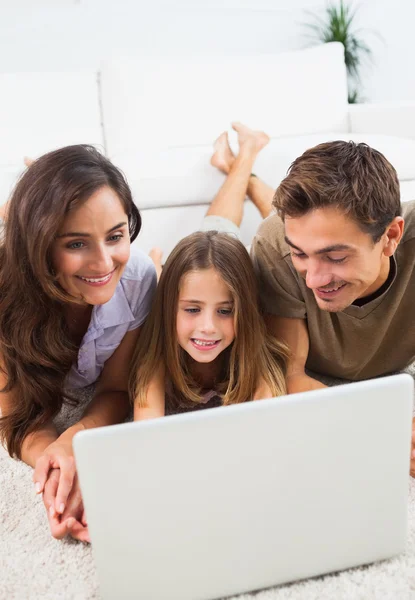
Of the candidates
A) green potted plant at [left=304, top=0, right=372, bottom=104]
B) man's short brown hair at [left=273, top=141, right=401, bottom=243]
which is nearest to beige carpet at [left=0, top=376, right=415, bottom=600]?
man's short brown hair at [left=273, top=141, right=401, bottom=243]

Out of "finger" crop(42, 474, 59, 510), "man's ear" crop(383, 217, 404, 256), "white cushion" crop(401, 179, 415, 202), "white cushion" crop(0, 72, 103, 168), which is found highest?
"white cushion" crop(0, 72, 103, 168)

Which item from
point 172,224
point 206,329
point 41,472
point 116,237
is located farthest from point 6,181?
point 41,472

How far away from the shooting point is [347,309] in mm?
1364

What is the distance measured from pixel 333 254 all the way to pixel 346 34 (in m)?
2.28

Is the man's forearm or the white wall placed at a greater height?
the white wall

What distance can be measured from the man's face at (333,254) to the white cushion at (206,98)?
126cm

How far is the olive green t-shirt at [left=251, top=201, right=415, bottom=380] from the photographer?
53.1 inches

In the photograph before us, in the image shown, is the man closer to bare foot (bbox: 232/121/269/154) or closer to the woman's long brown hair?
the woman's long brown hair

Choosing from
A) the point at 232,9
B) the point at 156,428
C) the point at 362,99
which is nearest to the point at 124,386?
the point at 156,428

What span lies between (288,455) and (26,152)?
181 centimetres

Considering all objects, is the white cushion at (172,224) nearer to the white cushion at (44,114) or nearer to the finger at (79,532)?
the white cushion at (44,114)

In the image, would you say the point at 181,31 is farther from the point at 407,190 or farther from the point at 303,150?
the point at 407,190

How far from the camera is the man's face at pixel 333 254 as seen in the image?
1.15 m

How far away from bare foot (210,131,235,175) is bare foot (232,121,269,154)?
0.05 meters
